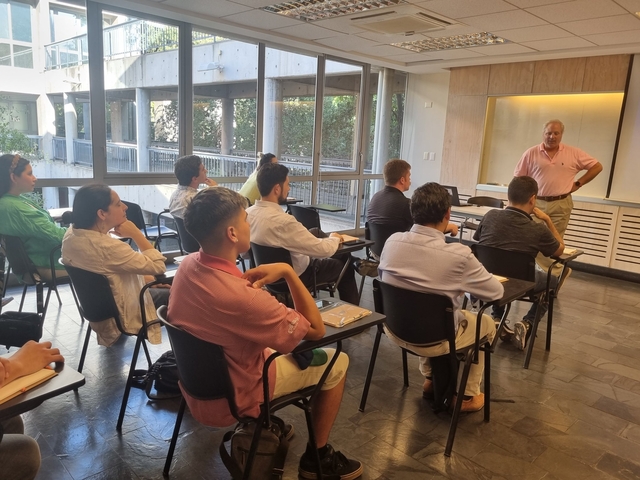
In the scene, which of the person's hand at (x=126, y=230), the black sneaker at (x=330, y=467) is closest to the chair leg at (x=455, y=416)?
the black sneaker at (x=330, y=467)

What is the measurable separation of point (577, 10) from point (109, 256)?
164 inches

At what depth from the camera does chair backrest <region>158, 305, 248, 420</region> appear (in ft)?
5.13

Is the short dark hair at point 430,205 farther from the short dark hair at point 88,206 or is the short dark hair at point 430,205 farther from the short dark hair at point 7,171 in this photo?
the short dark hair at point 7,171

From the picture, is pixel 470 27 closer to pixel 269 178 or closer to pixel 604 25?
pixel 604 25

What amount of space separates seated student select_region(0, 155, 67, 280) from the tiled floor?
24.2 inches

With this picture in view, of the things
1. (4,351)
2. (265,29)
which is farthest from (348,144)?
(4,351)

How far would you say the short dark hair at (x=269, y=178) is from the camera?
303 cm

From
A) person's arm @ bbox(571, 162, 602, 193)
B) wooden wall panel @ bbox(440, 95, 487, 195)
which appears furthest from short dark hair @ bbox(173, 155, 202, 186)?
wooden wall panel @ bbox(440, 95, 487, 195)

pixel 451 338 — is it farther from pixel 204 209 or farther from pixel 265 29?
pixel 265 29

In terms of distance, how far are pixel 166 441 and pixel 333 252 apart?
1.42 metres

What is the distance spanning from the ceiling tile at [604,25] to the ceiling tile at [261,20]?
2.69 meters

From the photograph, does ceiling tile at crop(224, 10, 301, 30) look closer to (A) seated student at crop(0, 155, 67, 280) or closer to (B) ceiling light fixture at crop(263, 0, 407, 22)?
(B) ceiling light fixture at crop(263, 0, 407, 22)

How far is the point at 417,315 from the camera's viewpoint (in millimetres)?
2225

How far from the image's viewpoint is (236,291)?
149 centimetres
